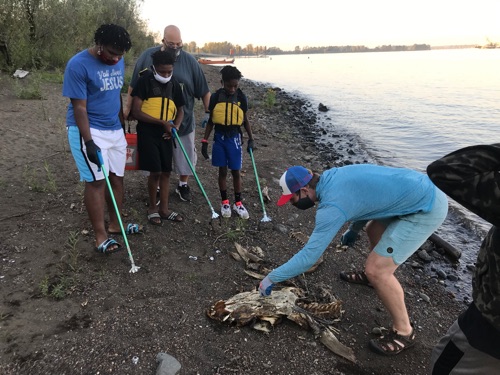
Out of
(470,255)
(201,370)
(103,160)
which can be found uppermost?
(103,160)

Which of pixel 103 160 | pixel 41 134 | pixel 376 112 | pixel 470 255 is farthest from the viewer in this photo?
pixel 376 112

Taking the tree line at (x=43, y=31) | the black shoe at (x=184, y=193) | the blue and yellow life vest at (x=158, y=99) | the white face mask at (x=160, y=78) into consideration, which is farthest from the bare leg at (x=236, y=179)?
the tree line at (x=43, y=31)

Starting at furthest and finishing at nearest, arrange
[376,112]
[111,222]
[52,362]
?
[376,112]
[111,222]
[52,362]

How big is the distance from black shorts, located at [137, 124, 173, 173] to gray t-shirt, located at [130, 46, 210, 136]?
60 centimetres

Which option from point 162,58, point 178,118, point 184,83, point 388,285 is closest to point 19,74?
point 184,83

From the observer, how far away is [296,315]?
3.36m

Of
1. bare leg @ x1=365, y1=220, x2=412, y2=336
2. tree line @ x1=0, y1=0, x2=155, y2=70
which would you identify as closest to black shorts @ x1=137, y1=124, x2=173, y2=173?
bare leg @ x1=365, y1=220, x2=412, y2=336

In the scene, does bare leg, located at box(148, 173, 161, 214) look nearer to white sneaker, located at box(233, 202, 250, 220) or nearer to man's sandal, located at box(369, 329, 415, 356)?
white sneaker, located at box(233, 202, 250, 220)

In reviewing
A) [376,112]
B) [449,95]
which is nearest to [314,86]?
[449,95]

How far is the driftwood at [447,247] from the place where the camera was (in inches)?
226

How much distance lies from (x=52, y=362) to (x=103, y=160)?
200 centimetres

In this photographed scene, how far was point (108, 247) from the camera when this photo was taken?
3.97m

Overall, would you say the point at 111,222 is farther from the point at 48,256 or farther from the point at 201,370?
the point at 201,370

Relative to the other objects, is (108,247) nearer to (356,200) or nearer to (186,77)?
(186,77)
